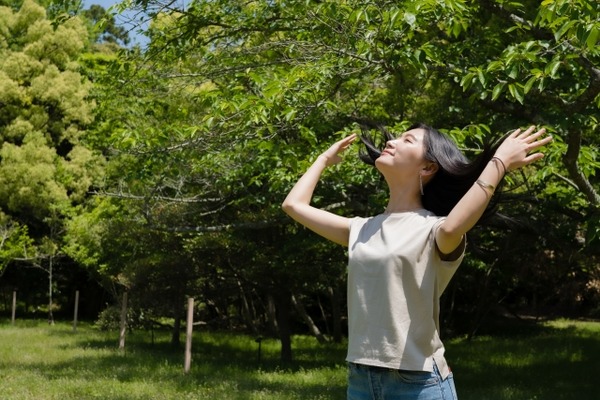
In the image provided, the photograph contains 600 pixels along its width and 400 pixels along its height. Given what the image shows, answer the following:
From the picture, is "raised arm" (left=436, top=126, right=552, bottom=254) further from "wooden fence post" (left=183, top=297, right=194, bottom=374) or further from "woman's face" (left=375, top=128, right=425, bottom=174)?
"wooden fence post" (left=183, top=297, right=194, bottom=374)

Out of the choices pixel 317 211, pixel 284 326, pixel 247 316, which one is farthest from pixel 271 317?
pixel 317 211

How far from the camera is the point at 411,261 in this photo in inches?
110

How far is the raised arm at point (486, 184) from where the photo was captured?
2.68 metres

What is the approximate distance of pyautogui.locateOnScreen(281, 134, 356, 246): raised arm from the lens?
309cm

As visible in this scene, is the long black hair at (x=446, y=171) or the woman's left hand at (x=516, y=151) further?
the long black hair at (x=446, y=171)

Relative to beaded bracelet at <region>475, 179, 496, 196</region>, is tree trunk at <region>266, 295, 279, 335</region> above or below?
below

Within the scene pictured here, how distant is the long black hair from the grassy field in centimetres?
815

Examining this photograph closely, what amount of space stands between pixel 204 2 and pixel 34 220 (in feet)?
73.7

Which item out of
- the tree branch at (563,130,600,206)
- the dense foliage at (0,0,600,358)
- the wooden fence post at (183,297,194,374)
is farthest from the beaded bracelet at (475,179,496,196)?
the wooden fence post at (183,297,194,374)

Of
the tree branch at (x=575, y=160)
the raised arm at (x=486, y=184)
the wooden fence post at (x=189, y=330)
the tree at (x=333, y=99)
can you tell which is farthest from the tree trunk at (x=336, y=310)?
the raised arm at (x=486, y=184)

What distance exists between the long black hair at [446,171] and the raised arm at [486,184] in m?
0.15

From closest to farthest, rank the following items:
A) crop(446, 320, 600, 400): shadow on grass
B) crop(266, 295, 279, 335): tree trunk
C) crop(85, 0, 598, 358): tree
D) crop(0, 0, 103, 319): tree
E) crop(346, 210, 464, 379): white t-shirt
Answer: crop(346, 210, 464, 379): white t-shirt, crop(85, 0, 598, 358): tree, crop(446, 320, 600, 400): shadow on grass, crop(266, 295, 279, 335): tree trunk, crop(0, 0, 103, 319): tree

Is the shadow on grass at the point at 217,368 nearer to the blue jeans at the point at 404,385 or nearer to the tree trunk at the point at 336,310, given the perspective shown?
the tree trunk at the point at 336,310

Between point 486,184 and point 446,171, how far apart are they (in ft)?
0.98
